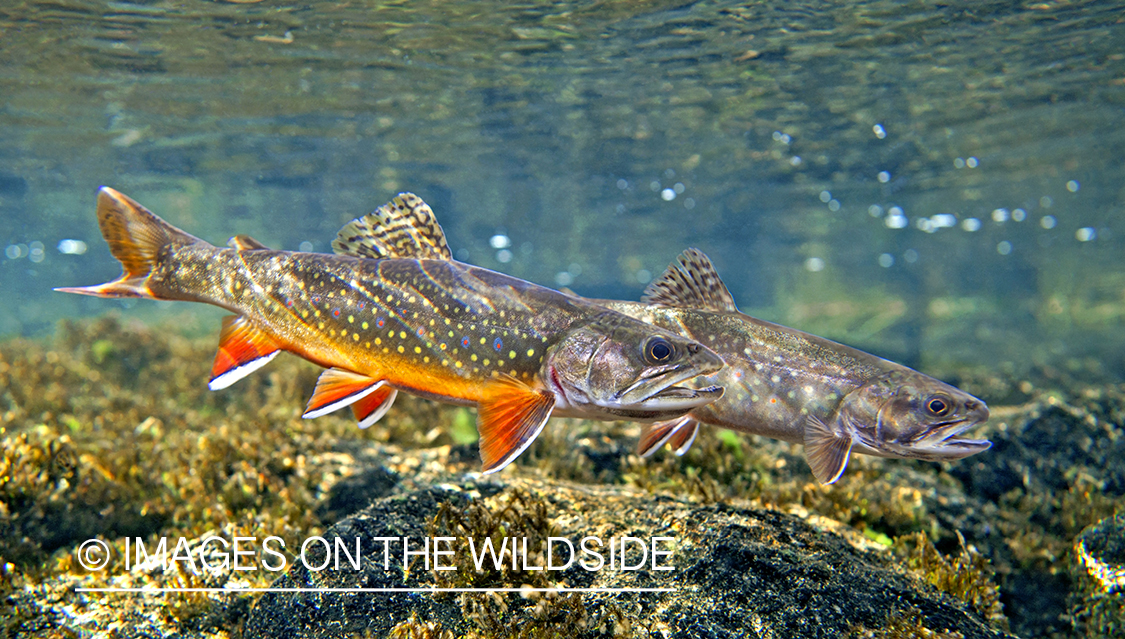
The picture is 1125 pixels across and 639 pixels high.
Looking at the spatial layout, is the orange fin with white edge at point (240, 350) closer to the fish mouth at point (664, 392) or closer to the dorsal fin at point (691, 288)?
the fish mouth at point (664, 392)

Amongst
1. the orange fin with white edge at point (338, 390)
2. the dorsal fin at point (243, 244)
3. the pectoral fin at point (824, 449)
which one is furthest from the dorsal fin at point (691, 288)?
the dorsal fin at point (243, 244)

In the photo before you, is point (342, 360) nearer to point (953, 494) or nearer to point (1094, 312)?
point (953, 494)

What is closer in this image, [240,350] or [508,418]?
[508,418]

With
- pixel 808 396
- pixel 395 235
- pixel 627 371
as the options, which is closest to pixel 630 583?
pixel 627 371

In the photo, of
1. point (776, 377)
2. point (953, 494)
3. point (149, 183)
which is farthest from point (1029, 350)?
point (149, 183)

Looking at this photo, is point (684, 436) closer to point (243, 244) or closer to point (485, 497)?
point (485, 497)

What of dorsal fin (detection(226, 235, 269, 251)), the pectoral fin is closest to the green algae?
the pectoral fin
